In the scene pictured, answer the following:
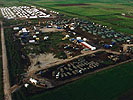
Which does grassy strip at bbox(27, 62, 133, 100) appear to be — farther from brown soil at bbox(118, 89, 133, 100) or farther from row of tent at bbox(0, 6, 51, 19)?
row of tent at bbox(0, 6, 51, 19)

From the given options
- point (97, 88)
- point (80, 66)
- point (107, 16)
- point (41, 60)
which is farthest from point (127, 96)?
point (107, 16)

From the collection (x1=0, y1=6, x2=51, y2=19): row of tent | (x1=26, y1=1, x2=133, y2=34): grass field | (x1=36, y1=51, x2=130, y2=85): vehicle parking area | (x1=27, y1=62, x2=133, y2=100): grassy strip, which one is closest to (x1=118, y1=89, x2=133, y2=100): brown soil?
(x1=27, y1=62, x2=133, y2=100): grassy strip

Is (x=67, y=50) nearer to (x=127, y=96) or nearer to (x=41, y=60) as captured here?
(x=41, y=60)

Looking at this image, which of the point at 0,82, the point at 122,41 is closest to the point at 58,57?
the point at 0,82

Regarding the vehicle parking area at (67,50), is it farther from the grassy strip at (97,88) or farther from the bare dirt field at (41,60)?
the grassy strip at (97,88)

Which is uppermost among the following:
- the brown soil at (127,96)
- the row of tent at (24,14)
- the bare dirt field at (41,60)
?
the row of tent at (24,14)

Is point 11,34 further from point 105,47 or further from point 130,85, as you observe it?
point 130,85

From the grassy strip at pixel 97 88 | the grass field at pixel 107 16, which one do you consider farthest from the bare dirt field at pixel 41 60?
the grass field at pixel 107 16

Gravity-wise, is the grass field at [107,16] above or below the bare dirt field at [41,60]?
above

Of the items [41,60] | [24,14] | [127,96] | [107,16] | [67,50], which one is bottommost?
[127,96]

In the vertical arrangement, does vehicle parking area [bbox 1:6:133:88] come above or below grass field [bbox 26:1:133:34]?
below

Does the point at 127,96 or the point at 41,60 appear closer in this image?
the point at 127,96

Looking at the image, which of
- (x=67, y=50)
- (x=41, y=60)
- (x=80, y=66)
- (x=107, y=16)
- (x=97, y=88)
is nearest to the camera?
(x=97, y=88)
